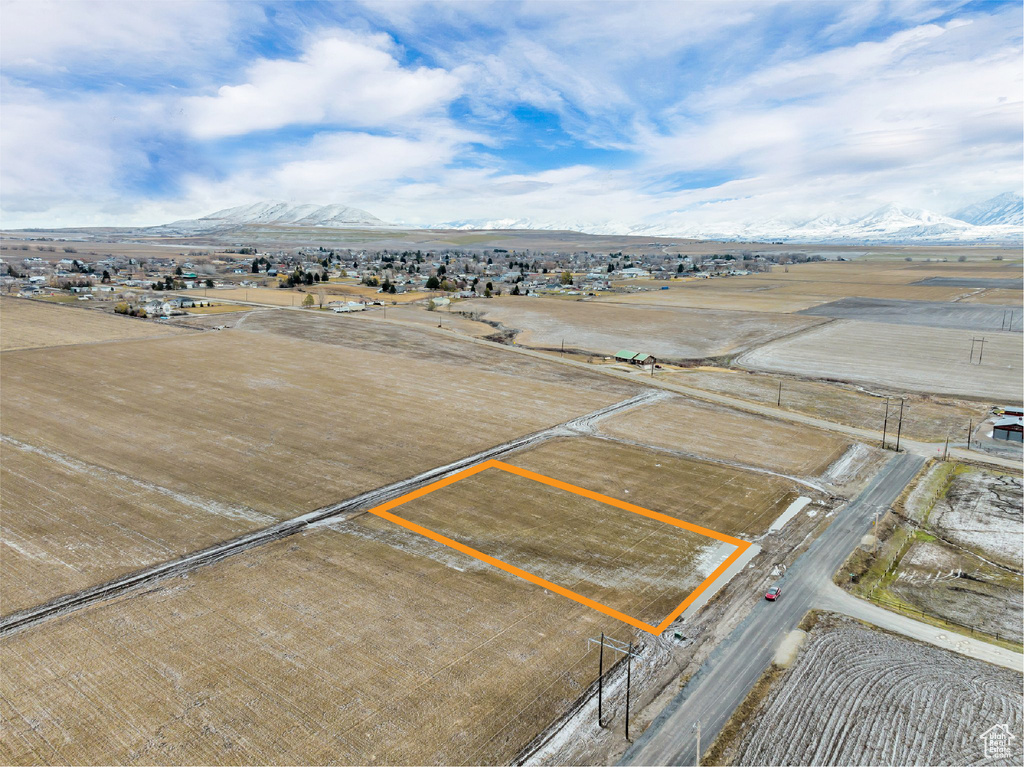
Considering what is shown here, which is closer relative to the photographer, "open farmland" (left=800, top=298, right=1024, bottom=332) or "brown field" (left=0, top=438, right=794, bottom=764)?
"brown field" (left=0, top=438, right=794, bottom=764)

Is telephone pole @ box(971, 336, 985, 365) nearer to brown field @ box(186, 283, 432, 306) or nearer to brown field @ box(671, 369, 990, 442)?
brown field @ box(671, 369, 990, 442)

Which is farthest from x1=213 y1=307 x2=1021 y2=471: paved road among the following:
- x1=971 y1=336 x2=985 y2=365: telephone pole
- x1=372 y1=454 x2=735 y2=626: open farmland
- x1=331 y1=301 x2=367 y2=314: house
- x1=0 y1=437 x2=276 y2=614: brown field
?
x1=0 y1=437 x2=276 y2=614: brown field

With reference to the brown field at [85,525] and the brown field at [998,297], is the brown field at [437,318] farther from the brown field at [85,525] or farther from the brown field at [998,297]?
the brown field at [998,297]

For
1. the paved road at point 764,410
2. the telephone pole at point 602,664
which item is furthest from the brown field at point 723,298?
the telephone pole at point 602,664

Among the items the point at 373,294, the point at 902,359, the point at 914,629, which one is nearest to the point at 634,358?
the point at 902,359

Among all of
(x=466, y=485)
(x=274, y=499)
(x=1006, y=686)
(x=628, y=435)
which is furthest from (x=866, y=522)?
(x=274, y=499)

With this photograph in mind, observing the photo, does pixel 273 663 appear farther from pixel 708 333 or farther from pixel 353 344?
pixel 708 333
